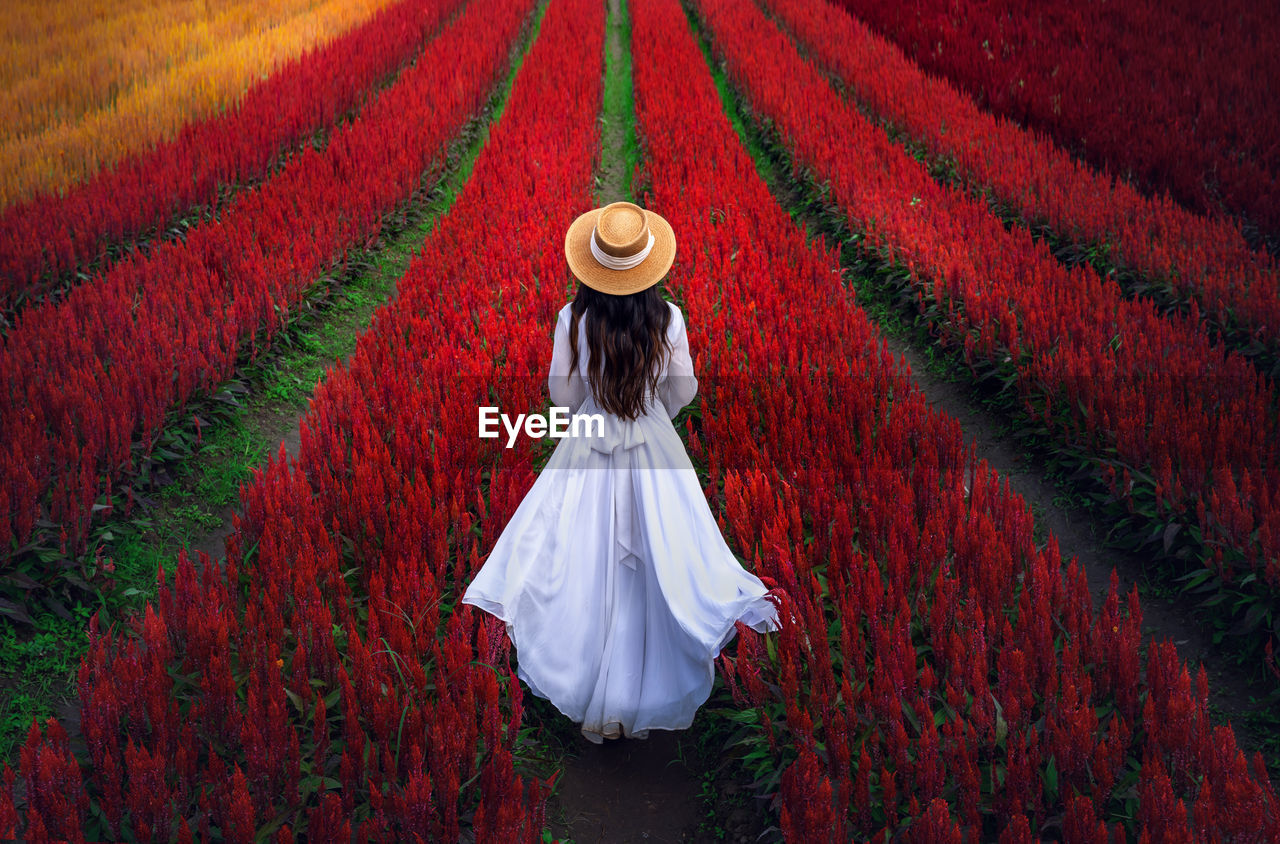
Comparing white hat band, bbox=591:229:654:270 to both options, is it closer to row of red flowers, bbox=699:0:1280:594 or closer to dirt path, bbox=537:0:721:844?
dirt path, bbox=537:0:721:844

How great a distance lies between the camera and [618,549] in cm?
307

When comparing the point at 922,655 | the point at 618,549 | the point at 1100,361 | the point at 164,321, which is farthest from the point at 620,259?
the point at 164,321

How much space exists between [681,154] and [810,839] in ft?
28.5

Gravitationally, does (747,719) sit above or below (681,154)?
below

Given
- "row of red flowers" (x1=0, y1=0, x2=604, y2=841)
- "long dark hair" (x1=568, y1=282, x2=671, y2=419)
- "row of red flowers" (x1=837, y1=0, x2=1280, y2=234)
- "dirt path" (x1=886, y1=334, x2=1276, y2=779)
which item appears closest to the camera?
"row of red flowers" (x1=0, y1=0, x2=604, y2=841)

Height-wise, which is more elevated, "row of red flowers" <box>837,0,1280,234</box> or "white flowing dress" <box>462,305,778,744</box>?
"row of red flowers" <box>837,0,1280,234</box>

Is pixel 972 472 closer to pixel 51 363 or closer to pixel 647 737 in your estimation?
pixel 647 737

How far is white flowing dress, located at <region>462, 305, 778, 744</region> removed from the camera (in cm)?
297

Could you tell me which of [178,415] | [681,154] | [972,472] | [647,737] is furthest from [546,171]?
[647,737]

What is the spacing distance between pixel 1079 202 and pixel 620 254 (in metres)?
6.45

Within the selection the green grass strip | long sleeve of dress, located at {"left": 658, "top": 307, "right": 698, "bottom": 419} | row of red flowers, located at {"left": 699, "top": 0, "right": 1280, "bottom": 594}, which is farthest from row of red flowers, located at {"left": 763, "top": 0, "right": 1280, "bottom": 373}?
the green grass strip

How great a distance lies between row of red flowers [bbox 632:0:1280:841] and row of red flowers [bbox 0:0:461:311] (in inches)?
207

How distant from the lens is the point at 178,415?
4.96m

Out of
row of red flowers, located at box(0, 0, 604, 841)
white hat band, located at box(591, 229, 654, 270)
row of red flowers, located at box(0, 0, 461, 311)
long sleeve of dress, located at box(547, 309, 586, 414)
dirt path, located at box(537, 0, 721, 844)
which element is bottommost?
dirt path, located at box(537, 0, 721, 844)
